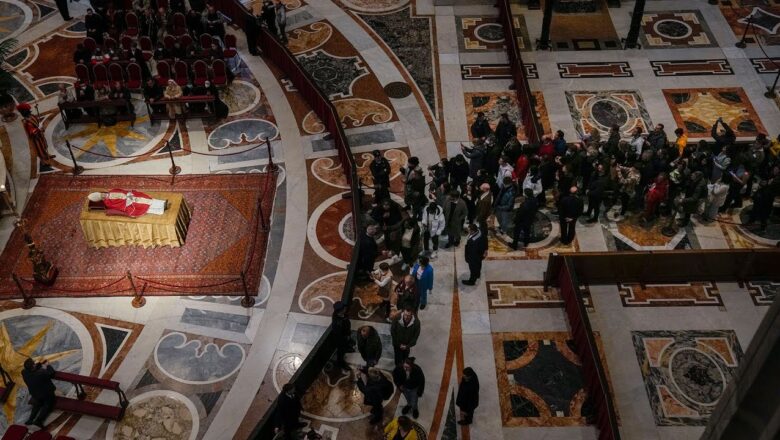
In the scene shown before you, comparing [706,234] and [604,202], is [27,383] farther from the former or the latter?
[706,234]

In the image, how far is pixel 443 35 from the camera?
62.7 ft

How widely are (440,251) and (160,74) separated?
783 cm

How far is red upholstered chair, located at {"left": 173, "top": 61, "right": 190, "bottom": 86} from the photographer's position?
17141 millimetres

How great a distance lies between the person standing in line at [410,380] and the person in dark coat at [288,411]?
1.33 metres

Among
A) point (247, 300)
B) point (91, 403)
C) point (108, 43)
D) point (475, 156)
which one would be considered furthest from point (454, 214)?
point (108, 43)

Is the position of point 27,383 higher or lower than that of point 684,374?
higher

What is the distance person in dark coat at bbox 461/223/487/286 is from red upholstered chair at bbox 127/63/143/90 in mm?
8727

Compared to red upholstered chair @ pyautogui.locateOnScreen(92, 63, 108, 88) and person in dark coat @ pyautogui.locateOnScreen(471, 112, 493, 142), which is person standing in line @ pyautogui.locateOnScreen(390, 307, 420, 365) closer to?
person in dark coat @ pyautogui.locateOnScreen(471, 112, 493, 142)

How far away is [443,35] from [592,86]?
387 cm

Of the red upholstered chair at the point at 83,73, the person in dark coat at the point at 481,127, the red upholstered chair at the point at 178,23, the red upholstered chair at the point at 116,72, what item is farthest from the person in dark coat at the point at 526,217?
the red upholstered chair at the point at 178,23

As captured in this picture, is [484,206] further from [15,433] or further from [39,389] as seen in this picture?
[15,433]

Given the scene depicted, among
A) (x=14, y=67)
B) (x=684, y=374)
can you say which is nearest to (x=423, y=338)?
(x=684, y=374)

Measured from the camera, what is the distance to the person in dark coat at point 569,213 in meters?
13.0

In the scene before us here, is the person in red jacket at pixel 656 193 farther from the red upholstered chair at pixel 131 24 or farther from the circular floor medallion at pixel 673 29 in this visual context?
the red upholstered chair at pixel 131 24
